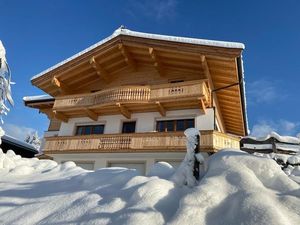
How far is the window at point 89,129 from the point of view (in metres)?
17.8

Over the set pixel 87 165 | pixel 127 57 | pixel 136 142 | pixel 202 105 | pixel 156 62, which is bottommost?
pixel 87 165

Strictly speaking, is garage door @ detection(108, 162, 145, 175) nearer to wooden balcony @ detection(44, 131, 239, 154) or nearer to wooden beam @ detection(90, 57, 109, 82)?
wooden balcony @ detection(44, 131, 239, 154)

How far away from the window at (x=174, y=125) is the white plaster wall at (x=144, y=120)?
0.83ft

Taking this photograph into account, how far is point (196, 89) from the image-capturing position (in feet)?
46.9

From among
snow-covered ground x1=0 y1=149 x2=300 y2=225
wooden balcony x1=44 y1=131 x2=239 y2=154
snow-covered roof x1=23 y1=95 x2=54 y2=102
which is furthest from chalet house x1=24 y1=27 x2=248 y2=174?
snow-covered ground x1=0 y1=149 x2=300 y2=225

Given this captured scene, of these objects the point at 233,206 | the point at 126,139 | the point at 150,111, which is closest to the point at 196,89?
the point at 150,111

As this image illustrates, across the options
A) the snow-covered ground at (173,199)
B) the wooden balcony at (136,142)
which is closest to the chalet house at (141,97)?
the wooden balcony at (136,142)

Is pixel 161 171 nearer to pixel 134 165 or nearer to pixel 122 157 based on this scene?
pixel 134 165

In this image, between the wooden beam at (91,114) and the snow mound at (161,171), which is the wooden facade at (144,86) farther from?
the snow mound at (161,171)

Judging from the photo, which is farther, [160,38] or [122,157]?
[160,38]

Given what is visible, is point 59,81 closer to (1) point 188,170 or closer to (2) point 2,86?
(2) point 2,86

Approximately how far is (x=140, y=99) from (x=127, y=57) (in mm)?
4190

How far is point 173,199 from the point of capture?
3.98 meters

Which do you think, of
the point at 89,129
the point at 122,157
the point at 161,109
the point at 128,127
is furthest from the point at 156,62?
the point at 89,129
